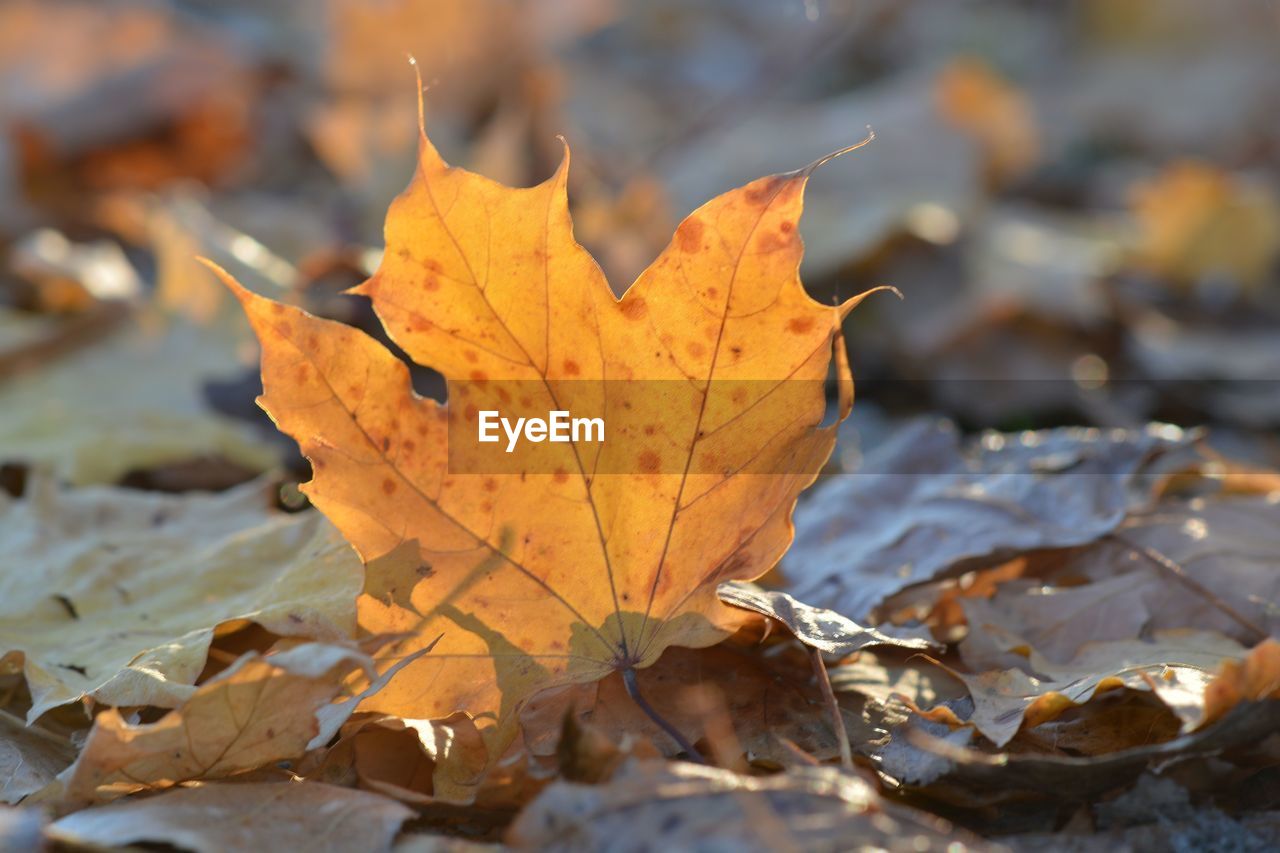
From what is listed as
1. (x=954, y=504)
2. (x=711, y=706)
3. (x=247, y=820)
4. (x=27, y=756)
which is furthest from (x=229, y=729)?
(x=954, y=504)

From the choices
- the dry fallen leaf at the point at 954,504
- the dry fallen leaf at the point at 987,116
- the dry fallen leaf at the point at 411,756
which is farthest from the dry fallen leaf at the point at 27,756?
the dry fallen leaf at the point at 987,116

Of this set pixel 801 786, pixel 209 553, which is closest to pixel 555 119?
pixel 209 553

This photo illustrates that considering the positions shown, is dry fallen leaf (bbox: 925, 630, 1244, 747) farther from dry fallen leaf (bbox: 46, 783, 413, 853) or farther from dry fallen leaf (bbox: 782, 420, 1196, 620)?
dry fallen leaf (bbox: 46, 783, 413, 853)

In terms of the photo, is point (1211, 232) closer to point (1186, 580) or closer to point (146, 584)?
point (1186, 580)

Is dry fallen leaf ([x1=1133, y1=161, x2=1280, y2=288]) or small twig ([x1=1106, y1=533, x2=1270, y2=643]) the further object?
dry fallen leaf ([x1=1133, y1=161, x2=1280, y2=288])

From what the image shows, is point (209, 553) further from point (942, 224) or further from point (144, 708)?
point (942, 224)

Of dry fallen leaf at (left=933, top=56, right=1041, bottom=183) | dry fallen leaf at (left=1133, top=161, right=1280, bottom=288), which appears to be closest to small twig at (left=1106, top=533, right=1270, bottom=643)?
dry fallen leaf at (left=1133, top=161, right=1280, bottom=288)
